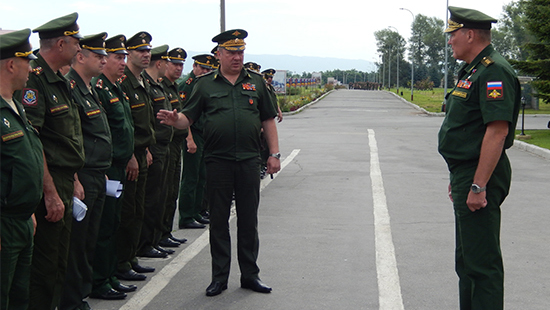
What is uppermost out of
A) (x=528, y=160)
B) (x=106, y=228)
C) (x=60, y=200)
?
(x=60, y=200)

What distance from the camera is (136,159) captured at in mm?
5898

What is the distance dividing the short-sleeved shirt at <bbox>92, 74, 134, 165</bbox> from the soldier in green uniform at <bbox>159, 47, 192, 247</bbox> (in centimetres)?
158

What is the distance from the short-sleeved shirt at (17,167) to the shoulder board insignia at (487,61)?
2.79 m

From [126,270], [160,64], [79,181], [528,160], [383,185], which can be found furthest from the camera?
[528,160]

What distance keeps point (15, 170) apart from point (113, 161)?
1.93m

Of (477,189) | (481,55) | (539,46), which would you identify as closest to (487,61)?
(481,55)

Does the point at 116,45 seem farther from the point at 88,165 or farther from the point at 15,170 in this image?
the point at 15,170

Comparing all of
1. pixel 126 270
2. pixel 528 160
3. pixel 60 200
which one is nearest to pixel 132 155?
pixel 126 270

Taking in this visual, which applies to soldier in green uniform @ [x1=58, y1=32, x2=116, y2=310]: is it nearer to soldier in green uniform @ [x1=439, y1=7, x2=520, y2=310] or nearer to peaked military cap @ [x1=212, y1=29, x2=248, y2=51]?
peaked military cap @ [x1=212, y1=29, x2=248, y2=51]

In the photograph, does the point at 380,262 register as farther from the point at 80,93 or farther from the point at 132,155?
the point at 80,93

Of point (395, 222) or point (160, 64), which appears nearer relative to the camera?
point (160, 64)

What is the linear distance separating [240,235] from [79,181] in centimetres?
155

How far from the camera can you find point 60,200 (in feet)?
13.7

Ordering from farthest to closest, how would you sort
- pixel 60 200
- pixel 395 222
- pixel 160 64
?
pixel 395 222 < pixel 160 64 < pixel 60 200
